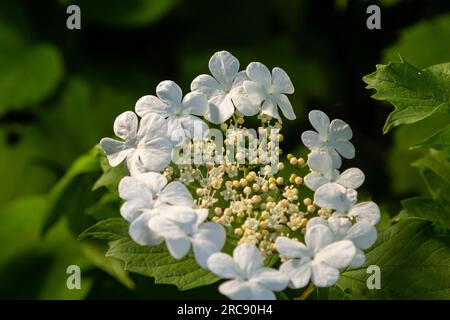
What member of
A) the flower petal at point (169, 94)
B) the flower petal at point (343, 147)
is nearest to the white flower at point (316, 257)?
the flower petal at point (343, 147)

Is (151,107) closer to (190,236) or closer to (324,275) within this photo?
(190,236)

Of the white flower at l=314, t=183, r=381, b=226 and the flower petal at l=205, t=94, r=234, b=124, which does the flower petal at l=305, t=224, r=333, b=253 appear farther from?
the flower petal at l=205, t=94, r=234, b=124

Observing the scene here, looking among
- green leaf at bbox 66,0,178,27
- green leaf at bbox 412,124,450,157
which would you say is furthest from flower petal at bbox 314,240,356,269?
green leaf at bbox 66,0,178,27

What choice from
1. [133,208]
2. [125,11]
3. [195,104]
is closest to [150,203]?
[133,208]

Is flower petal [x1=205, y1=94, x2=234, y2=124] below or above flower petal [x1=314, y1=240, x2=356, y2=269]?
above

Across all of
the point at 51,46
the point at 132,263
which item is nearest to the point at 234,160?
the point at 132,263

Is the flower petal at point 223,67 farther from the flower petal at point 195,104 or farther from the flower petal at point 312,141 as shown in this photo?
the flower petal at point 312,141
